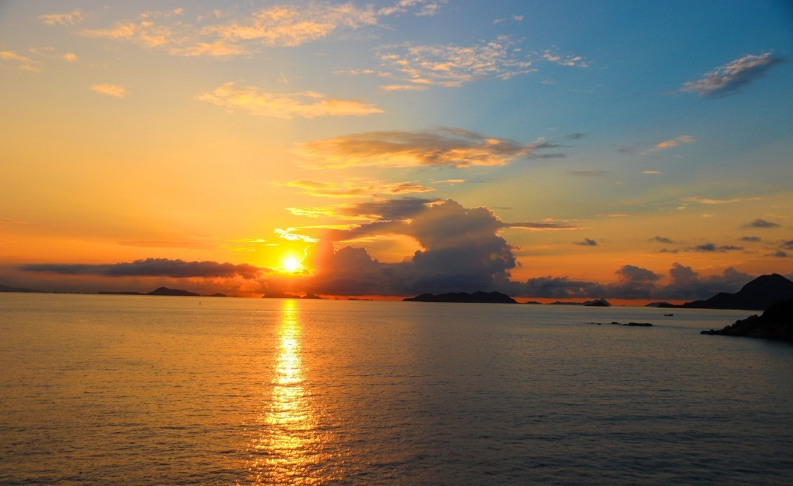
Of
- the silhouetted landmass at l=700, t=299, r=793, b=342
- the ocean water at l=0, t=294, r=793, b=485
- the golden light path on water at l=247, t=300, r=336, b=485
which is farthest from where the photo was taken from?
the silhouetted landmass at l=700, t=299, r=793, b=342

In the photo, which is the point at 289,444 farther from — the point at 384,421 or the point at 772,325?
the point at 772,325

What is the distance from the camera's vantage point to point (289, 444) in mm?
34219

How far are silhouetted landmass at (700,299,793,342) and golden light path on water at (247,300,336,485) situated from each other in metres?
128

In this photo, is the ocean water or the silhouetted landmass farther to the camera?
the silhouetted landmass

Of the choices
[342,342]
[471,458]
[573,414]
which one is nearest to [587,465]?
[471,458]

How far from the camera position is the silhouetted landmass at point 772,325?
408 ft

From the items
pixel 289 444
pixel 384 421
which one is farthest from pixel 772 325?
pixel 289 444

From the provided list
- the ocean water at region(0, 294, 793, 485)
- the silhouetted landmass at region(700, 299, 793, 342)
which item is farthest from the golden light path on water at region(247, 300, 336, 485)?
the silhouetted landmass at region(700, 299, 793, 342)

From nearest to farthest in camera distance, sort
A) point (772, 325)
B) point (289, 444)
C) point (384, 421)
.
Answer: point (289, 444)
point (384, 421)
point (772, 325)

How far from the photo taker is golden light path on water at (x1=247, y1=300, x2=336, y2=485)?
28656mm

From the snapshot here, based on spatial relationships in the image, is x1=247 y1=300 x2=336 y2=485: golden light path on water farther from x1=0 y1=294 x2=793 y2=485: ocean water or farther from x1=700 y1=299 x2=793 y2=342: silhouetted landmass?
x1=700 y1=299 x2=793 y2=342: silhouetted landmass

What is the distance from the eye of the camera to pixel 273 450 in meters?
32.9

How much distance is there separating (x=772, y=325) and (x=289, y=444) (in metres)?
141

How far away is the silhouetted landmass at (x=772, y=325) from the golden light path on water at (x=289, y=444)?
127601 mm
